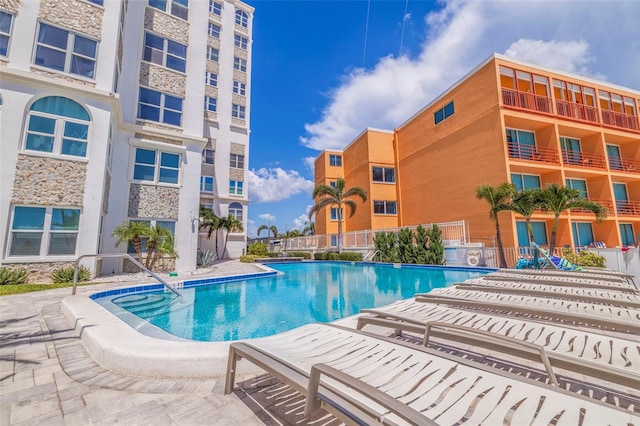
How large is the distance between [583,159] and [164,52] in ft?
84.7

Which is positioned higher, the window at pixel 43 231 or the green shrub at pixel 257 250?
the window at pixel 43 231

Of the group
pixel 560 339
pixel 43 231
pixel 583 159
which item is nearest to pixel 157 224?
pixel 43 231

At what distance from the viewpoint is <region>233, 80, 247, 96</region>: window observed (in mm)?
24016

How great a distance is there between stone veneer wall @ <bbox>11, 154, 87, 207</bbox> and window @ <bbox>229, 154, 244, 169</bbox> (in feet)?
43.4

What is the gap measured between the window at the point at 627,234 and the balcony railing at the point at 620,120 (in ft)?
22.1

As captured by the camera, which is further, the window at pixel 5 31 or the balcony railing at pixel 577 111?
the balcony railing at pixel 577 111

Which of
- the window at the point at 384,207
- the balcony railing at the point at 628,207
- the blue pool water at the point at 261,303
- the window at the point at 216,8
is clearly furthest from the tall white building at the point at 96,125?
the balcony railing at the point at 628,207

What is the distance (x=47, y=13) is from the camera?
9656 millimetres

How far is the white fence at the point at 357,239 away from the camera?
50.1ft

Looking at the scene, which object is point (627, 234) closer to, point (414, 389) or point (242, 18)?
point (414, 389)

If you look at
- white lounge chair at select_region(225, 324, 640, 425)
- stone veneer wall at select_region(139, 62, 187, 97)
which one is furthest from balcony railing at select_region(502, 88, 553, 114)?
white lounge chair at select_region(225, 324, 640, 425)

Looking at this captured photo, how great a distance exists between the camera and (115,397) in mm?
2326

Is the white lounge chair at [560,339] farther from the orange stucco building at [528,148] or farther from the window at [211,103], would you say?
the window at [211,103]

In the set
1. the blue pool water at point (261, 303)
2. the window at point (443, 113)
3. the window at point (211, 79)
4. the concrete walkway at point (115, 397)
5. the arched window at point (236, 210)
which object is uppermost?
the window at point (211, 79)
